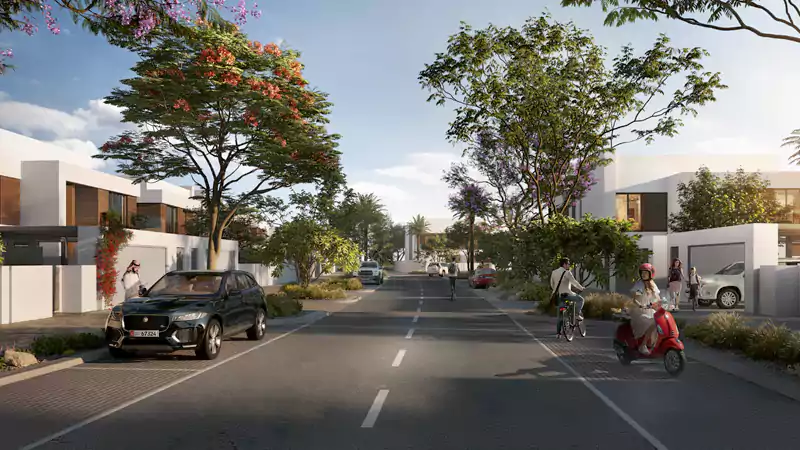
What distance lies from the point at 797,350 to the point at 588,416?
4559 mm

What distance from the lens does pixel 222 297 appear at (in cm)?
1283

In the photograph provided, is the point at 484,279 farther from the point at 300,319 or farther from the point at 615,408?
the point at 615,408

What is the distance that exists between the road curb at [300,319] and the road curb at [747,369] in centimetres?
1063

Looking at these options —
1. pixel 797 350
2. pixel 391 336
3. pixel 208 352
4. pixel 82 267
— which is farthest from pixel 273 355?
pixel 82 267

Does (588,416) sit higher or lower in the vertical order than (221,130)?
lower

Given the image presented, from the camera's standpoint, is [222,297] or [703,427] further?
[222,297]

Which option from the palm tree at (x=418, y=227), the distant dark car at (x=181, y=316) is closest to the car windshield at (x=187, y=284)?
the distant dark car at (x=181, y=316)

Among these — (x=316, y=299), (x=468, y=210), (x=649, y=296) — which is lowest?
(x=316, y=299)

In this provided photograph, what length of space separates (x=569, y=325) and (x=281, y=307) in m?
9.79

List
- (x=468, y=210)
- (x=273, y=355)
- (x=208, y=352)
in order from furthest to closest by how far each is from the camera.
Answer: (x=468, y=210), (x=273, y=355), (x=208, y=352)

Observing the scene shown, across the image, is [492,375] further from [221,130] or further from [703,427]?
[221,130]

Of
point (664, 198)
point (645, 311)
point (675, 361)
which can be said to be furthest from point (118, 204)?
point (675, 361)

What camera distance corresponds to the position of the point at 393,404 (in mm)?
7949

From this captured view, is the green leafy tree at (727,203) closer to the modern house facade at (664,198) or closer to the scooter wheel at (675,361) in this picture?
the modern house facade at (664,198)
